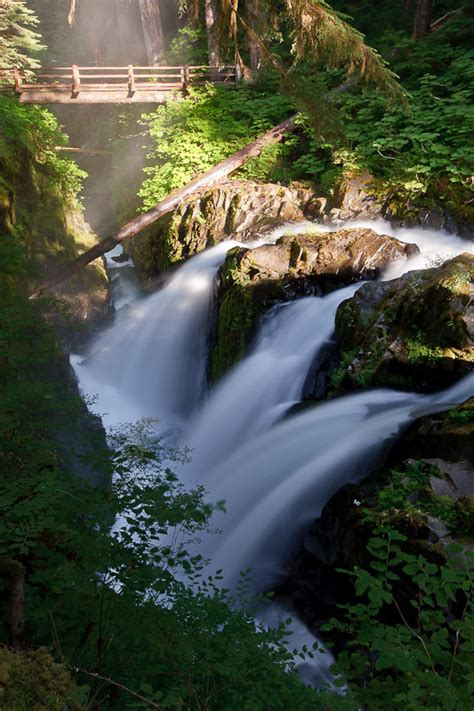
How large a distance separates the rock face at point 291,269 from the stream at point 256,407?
0.89ft

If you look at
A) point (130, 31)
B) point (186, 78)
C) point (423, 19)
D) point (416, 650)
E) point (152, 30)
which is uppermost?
point (130, 31)

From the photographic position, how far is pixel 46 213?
12859 mm

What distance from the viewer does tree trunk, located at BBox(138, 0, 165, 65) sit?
65.6 feet

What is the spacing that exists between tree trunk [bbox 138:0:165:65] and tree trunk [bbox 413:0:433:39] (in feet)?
31.1

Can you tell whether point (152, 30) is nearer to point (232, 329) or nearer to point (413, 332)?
point (232, 329)

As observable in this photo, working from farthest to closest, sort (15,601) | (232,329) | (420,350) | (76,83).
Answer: (76,83) < (232,329) < (420,350) < (15,601)

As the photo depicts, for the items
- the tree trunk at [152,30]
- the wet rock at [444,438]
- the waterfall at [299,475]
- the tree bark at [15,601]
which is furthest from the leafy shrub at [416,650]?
the tree trunk at [152,30]

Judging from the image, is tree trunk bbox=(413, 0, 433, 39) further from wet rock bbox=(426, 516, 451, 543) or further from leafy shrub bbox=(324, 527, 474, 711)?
leafy shrub bbox=(324, 527, 474, 711)

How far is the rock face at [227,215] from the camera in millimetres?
12125

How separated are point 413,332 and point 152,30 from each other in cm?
1855

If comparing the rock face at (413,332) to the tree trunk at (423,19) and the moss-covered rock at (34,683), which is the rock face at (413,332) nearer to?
the moss-covered rock at (34,683)

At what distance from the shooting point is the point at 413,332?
22.3 feet

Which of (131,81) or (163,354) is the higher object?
(131,81)

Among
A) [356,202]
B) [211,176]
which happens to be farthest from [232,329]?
[211,176]
